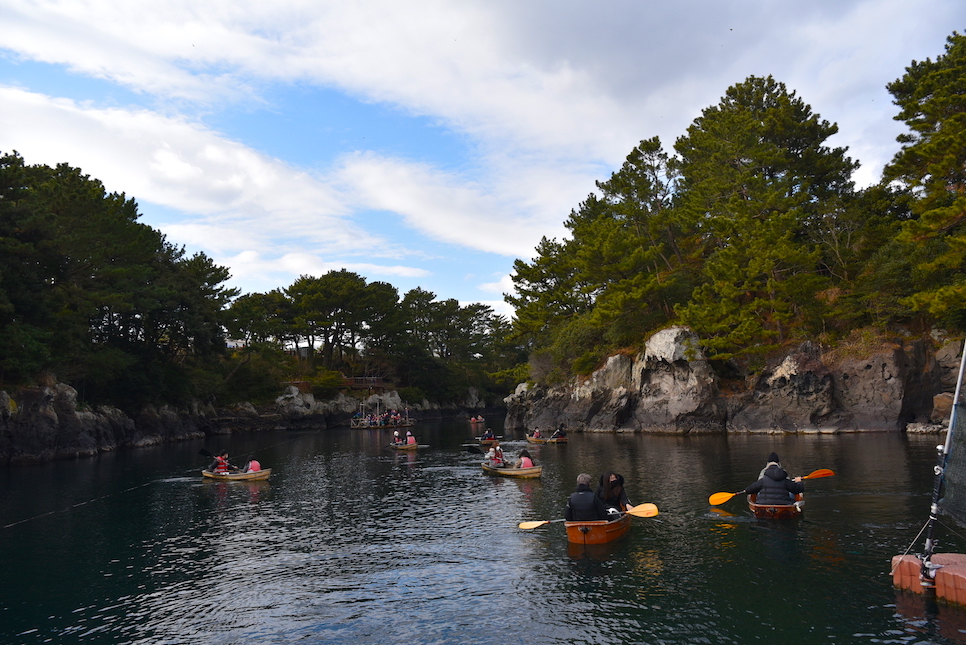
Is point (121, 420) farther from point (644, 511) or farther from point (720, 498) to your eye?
point (720, 498)

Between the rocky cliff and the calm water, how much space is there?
49.9ft

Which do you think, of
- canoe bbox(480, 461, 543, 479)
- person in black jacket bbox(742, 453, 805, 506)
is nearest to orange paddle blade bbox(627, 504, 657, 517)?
person in black jacket bbox(742, 453, 805, 506)

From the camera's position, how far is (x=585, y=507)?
49.8 ft

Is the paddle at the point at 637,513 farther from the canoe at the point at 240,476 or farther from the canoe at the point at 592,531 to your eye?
the canoe at the point at 240,476

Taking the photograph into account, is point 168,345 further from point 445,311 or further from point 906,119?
point 906,119

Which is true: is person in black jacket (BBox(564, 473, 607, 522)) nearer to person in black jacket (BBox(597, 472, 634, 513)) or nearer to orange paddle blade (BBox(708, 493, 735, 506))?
person in black jacket (BBox(597, 472, 634, 513))

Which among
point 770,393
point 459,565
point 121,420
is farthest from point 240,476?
point 770,393

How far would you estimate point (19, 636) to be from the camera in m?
10.9

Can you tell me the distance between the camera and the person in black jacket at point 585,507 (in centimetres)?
1517

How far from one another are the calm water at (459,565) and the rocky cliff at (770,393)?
1522 cm

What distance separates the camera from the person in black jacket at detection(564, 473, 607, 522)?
15172 millimetres

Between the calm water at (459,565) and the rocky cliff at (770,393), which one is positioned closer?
the calm water at (459,565)

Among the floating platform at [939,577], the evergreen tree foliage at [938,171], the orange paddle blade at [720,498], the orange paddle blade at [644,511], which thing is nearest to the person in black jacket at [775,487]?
the orange paddle blade at [720,498]

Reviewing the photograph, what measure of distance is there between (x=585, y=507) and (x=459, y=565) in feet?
11.5
